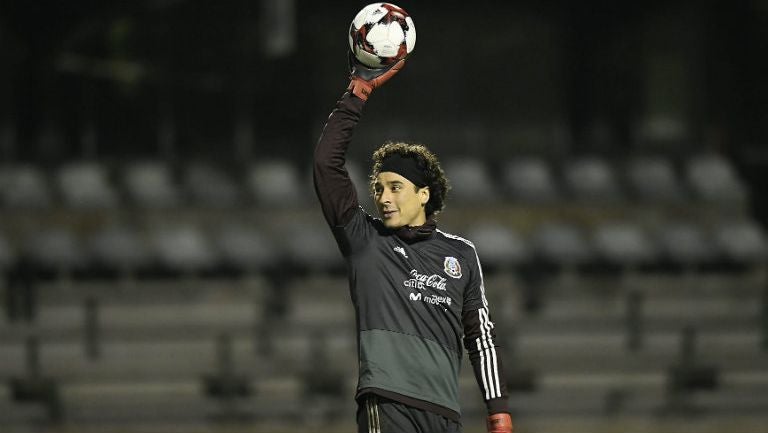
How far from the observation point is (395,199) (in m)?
3.65

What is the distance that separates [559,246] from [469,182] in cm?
135

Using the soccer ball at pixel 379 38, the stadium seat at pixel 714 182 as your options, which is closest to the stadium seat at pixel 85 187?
the stadium seat at pixel 714 182

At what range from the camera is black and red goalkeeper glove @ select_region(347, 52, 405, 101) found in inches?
140

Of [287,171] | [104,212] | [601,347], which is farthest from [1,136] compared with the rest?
[601,347]

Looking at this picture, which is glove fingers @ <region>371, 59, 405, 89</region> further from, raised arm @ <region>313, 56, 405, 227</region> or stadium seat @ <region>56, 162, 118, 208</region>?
stadium seat @ <region>56, 162, 118, 208</region>

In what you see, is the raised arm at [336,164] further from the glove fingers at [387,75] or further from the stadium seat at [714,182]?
the stadium seat at [714,182]

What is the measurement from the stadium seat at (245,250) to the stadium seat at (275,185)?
66cm

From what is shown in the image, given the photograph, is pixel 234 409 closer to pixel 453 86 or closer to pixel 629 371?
pixel 629 371

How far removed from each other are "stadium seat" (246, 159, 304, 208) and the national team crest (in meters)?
9.17

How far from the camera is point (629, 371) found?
10.8 m

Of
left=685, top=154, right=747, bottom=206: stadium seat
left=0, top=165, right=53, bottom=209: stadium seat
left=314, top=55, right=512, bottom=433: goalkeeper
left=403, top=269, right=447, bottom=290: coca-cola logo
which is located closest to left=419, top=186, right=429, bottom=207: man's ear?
left=314, top=55, right=512, bottom=433: goalkeeper

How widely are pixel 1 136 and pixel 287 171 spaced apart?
3508 millimetres

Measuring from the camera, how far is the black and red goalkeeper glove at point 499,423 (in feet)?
12.0

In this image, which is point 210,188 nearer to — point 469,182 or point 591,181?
point 469,182
